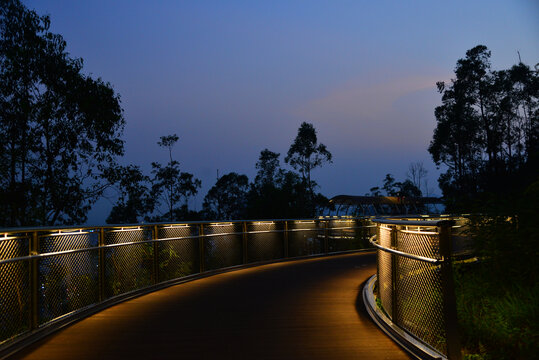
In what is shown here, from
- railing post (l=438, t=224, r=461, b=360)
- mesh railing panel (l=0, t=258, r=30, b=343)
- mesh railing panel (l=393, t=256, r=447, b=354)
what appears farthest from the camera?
mesh railing panel (l=0, t=258, r=30, b=343)

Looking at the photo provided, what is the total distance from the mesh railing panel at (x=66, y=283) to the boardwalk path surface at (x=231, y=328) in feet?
1.29

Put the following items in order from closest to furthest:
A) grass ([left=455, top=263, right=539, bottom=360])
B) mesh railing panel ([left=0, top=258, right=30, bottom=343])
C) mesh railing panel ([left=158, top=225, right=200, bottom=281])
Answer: grass ([left=455, top=263, right=539, bottom=360]) < mesh railing panel ([left=0, top=258, right=30, bottom=343]) < mesh railing panel ([left=158, top=225, right=200, bottom=281])

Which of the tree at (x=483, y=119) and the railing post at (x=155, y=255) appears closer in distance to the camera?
the railing post at (x=155, y=255)

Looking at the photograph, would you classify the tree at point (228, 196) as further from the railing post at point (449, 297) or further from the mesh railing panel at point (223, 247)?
the railing post at point (449, 297)

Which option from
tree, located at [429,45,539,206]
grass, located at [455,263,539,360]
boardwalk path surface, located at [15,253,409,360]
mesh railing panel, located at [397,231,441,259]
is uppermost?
tree, located at [429,45,539,206]

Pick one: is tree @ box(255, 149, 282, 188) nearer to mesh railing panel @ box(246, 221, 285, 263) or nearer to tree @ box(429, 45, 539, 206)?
tree @ box(429, 45, 539, 206)

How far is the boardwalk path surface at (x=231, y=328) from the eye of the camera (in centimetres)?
525

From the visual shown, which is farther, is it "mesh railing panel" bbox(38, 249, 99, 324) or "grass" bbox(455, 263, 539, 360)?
"mesh railing panel" bbox(38, 249, 99, 324)

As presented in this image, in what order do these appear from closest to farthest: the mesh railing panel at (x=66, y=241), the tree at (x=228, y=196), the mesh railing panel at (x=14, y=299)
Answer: the mesh railing panel at (x=14, y=299) → the mesh railing panel at (x=66, y=241) → the tree at (x=228, y=196)

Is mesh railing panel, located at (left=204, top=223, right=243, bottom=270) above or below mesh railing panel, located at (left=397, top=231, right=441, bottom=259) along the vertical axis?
below

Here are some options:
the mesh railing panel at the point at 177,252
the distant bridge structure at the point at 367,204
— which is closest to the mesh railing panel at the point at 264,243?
the mesh railing panel at the point at 177,252

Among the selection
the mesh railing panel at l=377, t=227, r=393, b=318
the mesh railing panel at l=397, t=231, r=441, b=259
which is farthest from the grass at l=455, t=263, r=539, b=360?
the mesh railing panel at l=397, t=231, r=441, b=259

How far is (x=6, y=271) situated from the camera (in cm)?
575

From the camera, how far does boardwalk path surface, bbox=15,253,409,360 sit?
5.25 metres
